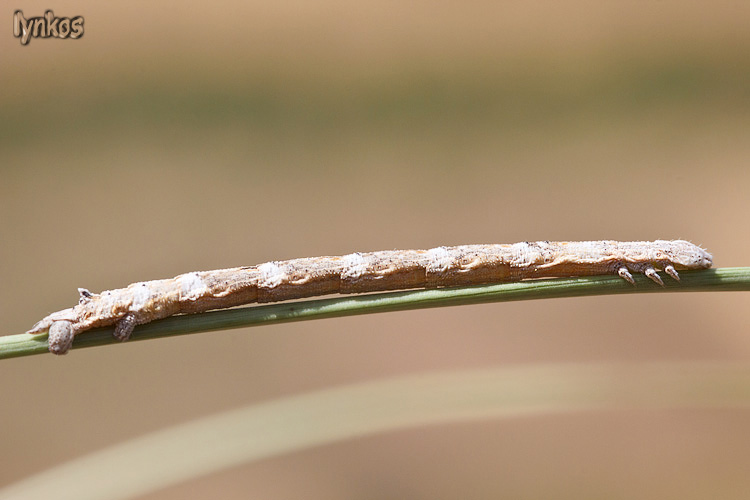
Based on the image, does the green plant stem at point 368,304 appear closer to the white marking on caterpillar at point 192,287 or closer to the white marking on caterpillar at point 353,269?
the white marking on caterpillar at point 192,287

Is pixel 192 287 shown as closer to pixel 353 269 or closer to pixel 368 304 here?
pixel 353 269

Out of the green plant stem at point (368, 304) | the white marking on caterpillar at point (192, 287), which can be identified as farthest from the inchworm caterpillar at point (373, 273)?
the green plant stem at point (368, 304)

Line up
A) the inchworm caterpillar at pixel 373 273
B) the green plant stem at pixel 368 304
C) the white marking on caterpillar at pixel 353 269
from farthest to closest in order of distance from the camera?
the white marking on caterpillar at pixel 353 269, the inchworm caterpillar at pixel 373 273, the green plant stem at pixel 368 304

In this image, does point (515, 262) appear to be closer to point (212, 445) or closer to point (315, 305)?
point (315, 305)

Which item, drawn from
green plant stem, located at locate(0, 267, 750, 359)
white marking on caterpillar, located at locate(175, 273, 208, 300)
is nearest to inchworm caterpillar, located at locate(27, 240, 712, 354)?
white marking on caterpillar, located at locate(175, 273, 208, 300)

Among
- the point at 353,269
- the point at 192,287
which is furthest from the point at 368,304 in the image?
the point at 192,287

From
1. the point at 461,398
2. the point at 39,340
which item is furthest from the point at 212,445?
the point at 461,398

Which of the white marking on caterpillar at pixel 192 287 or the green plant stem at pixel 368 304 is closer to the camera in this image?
the green plant stem at pixel 368 304
